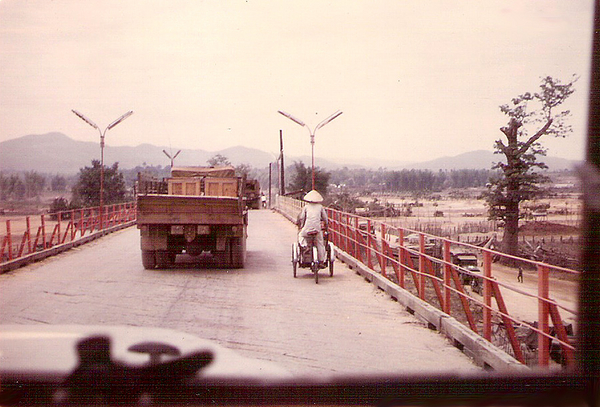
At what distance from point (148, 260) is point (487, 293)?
798 centimetres

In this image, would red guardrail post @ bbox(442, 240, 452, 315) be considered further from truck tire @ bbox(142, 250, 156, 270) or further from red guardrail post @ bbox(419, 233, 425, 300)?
truck tire @ bbox(142, 250, 156, 270)

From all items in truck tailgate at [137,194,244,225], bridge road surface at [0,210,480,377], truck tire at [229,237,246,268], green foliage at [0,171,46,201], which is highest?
green foliage at [0,171,46,201]

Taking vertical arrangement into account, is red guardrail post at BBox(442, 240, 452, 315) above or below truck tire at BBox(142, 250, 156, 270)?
above

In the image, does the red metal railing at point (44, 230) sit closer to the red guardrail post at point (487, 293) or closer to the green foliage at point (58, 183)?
the green foliage at point (58, 183)

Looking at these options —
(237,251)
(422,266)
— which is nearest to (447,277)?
(422,266)

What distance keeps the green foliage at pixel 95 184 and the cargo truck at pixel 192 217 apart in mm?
1319

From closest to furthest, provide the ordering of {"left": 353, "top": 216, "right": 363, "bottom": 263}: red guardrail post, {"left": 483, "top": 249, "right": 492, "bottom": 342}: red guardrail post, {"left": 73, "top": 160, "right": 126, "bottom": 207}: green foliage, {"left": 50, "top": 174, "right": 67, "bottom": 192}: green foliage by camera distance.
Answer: {"left": 50, "top": 174, "right": 67, "bottom": 192}: green foliage
{"left": 483, "top": 249, "right": 492, "bottom": 342}: red guardrail post
{"left": 73, "top": 160, "right": 126, "bottom": 207}: green foliage
{"left": 353, "top": 216, "right": 363, "bottom": 263}: red guardrail post

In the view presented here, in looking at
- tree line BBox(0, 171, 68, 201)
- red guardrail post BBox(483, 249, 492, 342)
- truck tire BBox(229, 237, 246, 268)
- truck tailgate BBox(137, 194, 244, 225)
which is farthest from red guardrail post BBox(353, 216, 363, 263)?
tree line BBox(0, 171, 68, 201)

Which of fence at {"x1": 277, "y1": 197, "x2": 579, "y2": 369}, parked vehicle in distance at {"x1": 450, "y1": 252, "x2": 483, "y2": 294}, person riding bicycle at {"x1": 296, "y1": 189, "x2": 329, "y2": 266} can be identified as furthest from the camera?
person riding bicycle at {"x1": 296, "y1": 189, "x2": 329, "y2": 266}

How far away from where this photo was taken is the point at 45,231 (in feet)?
45.0

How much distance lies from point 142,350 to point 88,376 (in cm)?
39

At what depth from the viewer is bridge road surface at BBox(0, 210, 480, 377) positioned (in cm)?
540

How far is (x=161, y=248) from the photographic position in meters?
11.1

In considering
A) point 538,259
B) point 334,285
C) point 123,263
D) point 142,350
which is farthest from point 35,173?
point 123,263
